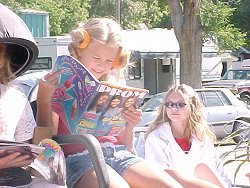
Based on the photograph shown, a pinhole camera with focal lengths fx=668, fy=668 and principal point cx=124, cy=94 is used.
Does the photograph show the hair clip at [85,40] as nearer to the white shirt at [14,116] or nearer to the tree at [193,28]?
the white shirt at [14,116]

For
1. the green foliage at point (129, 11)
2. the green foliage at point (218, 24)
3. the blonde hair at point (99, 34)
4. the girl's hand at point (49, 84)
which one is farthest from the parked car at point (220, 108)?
the green foliage at point (129, 11)

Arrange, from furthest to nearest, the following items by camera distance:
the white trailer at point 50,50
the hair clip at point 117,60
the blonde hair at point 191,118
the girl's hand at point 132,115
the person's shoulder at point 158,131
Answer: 1. the white trailer at point 50,50
2. the blonde hair at point 191,118
3. the person's shoulder at point 158,131
4. the hair clip at point 117,60
5. the girl's hand at point 132,115

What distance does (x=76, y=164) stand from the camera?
308cm

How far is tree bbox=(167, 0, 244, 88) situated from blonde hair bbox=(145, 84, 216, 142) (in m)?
11.8

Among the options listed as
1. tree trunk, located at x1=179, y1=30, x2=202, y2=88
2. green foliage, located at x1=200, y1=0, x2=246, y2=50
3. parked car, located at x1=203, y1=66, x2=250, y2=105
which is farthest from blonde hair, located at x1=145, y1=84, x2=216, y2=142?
parked car, located at x1=203, y1=66, x2=250, y2=105

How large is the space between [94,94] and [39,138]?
32 cm

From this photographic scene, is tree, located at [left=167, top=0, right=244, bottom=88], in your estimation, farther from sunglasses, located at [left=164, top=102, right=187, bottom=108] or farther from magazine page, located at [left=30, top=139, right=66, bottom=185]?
magazine page, located at [left=30, top=139, right=66, bottom=185]

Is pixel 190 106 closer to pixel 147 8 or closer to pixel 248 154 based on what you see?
pixel 248 154

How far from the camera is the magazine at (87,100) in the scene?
9.39 feet

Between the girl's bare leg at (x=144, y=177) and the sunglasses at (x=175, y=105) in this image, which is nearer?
the girl's bare leg at (x=144, y=177)

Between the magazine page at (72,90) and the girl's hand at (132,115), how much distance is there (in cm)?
29

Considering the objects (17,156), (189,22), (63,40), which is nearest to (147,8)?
(63,40)

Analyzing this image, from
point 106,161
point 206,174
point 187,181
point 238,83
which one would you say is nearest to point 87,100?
point 106,161

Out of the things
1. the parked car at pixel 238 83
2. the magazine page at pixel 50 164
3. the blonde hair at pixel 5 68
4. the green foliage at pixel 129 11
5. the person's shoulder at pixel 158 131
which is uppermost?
the green foliage at pixel 129 11
